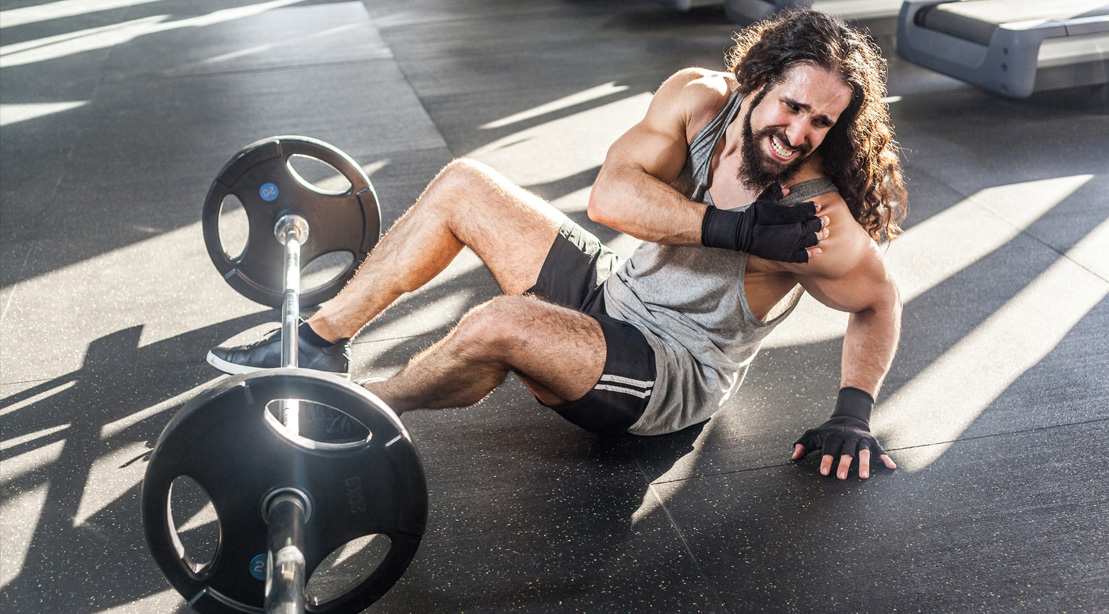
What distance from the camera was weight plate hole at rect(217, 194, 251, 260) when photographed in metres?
2.95

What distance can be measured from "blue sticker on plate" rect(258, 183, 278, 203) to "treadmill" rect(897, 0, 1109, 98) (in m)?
3.42

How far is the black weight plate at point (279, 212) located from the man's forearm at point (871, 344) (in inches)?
50.0

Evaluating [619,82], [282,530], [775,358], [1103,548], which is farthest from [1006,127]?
[282,530]

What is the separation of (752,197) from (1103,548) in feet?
3.13

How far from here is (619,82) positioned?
491 centimetres

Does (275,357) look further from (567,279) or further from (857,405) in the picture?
(857,405)

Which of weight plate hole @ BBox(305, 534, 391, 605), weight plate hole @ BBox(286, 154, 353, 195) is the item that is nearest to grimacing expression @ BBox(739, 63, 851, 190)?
weight plate hole @ BBox(305, 534, 391, 605)

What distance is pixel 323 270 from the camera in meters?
2.82

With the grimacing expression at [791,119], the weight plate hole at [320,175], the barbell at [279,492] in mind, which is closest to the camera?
the barbell at [279,492]

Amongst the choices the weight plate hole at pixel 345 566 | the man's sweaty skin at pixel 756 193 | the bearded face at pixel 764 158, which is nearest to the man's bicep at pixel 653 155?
the man's sweaty skin at pixel 756 193

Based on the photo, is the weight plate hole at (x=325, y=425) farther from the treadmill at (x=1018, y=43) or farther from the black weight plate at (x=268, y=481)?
the treadmill at (x=1018, y=43)

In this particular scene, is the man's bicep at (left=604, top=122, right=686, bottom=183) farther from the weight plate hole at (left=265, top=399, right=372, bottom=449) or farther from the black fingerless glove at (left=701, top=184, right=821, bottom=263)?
the weight plate hole at (left=265, top=399, right=372, bottom=449)

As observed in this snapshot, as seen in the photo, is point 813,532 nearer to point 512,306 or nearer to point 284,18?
point 512,306

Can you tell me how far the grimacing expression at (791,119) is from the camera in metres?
1.69
